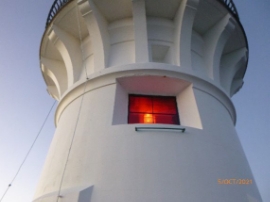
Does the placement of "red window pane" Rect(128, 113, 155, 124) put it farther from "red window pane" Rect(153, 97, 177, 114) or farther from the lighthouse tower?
"red window pane" Rect(153, 97, 177, 114)

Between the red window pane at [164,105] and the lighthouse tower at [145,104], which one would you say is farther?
the red window pane at [164,105]

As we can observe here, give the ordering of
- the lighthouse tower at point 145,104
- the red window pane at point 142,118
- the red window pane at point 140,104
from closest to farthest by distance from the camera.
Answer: the lighthouse tower at point 145,104 < the red window pane at point 142,118 < the red window pane at point 140,104

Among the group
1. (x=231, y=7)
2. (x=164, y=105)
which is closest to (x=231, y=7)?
(x=231, y=7)

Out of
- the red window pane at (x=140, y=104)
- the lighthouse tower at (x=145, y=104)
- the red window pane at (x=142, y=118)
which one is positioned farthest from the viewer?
the red window pane at (x=140, y=104)

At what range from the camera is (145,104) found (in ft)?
18.7

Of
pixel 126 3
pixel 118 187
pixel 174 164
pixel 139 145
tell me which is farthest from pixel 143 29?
pixel 118 187

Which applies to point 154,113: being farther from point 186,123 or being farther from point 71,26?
point 71,26

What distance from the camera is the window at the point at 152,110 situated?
17.9 feet

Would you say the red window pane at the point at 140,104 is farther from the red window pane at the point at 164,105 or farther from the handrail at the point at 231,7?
the handrail at the point at 231,7

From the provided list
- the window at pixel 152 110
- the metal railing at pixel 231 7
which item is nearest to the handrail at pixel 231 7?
the metal railing at pixel 231 7

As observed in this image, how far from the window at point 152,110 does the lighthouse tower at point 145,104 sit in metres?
0.02

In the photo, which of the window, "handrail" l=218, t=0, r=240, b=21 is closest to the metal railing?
"handrail" l=218, t=0, r=240, b=21

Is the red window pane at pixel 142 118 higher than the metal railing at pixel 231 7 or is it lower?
lower

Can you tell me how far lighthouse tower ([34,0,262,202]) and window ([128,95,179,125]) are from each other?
24 millimetres
